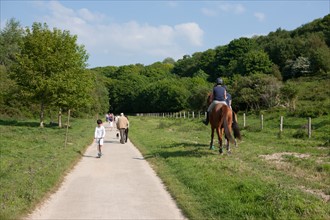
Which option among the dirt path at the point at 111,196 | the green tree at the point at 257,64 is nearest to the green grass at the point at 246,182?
the dirt path at the point at 111,196

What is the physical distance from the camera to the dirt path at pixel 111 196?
26.2 feet

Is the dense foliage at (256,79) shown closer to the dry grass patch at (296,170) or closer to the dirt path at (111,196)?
the dry grass patch at (296,170)

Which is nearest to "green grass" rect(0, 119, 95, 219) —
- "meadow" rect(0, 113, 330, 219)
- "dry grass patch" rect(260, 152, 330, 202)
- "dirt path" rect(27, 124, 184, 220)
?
"meadow" rect(0, 113, 330, 219)

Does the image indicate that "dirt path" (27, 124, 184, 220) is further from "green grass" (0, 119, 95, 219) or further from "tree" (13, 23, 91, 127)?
"tree" (13, 23, 91, 127)

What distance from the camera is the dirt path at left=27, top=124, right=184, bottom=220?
26.2ft

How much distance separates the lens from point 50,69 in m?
39.2

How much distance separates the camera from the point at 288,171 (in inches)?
481

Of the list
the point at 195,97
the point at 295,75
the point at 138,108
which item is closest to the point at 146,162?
the point at 195,97

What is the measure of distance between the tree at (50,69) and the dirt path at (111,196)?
25.2m

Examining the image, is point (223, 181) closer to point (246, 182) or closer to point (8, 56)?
point (246, 182)

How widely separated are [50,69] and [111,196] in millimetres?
32010

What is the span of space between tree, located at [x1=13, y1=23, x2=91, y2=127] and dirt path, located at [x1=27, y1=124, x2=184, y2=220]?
82.8ft

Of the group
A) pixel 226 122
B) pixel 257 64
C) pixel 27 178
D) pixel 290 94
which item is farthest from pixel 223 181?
pixel 257 64

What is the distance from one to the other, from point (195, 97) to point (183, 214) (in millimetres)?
60769
